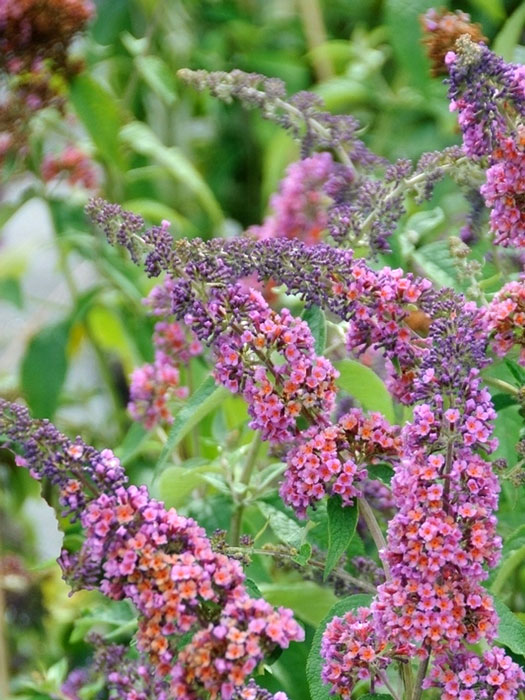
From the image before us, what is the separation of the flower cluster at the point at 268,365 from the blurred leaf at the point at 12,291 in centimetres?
105

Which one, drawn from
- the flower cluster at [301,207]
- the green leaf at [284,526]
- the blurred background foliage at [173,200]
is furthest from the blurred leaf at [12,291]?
the green leaf at [284,526]

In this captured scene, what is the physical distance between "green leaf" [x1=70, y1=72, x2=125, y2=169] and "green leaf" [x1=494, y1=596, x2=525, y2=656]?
0.99 m

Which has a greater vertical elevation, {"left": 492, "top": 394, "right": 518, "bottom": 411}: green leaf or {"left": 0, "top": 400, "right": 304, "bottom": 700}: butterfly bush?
{"left": 0, "top": 400, "right": 304, "bottom": 700}: butterfly bush

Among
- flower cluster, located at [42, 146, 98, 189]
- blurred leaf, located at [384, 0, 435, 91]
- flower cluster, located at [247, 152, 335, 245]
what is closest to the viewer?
flower cluster, located at [247, 152, 335, 245]

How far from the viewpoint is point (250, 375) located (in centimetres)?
83

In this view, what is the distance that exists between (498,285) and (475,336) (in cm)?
28

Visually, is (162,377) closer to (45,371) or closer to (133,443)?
(133,443)

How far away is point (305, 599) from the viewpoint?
114 cm

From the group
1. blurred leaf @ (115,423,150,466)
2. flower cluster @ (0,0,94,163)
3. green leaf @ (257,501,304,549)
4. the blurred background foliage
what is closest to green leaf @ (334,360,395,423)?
the blurred background foliage

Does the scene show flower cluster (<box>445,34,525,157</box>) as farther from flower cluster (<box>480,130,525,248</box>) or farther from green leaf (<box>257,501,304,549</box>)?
green leaf (<box>257,501,304,549</box>)

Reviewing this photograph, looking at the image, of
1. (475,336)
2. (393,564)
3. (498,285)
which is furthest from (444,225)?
(393,564)

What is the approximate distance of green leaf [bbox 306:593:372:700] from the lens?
845 mm

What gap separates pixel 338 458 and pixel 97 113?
36.7 inches

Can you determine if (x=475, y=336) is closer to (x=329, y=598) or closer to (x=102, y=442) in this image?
(x=329, y=598)
